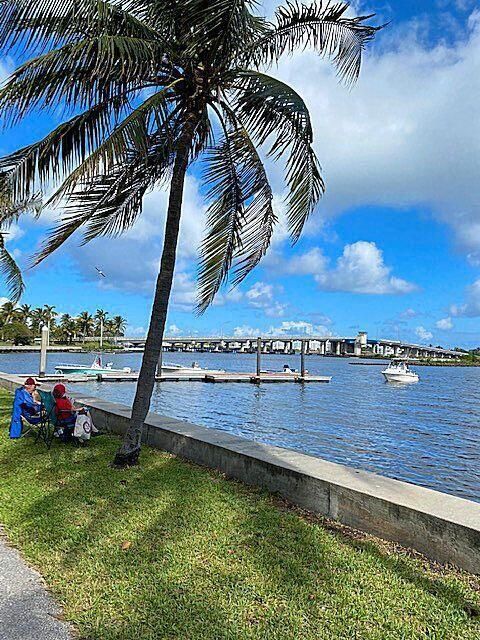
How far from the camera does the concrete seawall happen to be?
14.1ft

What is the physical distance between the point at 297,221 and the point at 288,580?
5.19 metres

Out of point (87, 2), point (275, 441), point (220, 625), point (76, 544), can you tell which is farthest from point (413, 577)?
point (275, 441)

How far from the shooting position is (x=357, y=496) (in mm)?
5082

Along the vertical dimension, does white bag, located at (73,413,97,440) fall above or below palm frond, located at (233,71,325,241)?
below

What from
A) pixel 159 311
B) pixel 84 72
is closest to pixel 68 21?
pixel 84 72

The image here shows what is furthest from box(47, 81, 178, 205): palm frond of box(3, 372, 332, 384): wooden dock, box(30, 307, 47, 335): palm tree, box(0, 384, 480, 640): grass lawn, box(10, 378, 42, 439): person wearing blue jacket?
box(30, 307, 47, 335): palm tree

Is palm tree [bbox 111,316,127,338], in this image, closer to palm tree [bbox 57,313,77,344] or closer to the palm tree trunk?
palm tree [bbox 57,313,77,344]

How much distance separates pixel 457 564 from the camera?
4207 mm

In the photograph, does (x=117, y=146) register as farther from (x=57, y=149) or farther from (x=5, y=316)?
(x=5, y=316)

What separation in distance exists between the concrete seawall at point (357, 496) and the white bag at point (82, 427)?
146 centimetres

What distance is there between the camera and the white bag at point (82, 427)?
875 cm

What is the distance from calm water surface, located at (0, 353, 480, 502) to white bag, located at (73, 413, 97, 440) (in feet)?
24.1

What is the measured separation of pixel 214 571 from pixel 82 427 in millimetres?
5186

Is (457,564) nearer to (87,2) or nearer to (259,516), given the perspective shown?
(259,516)
